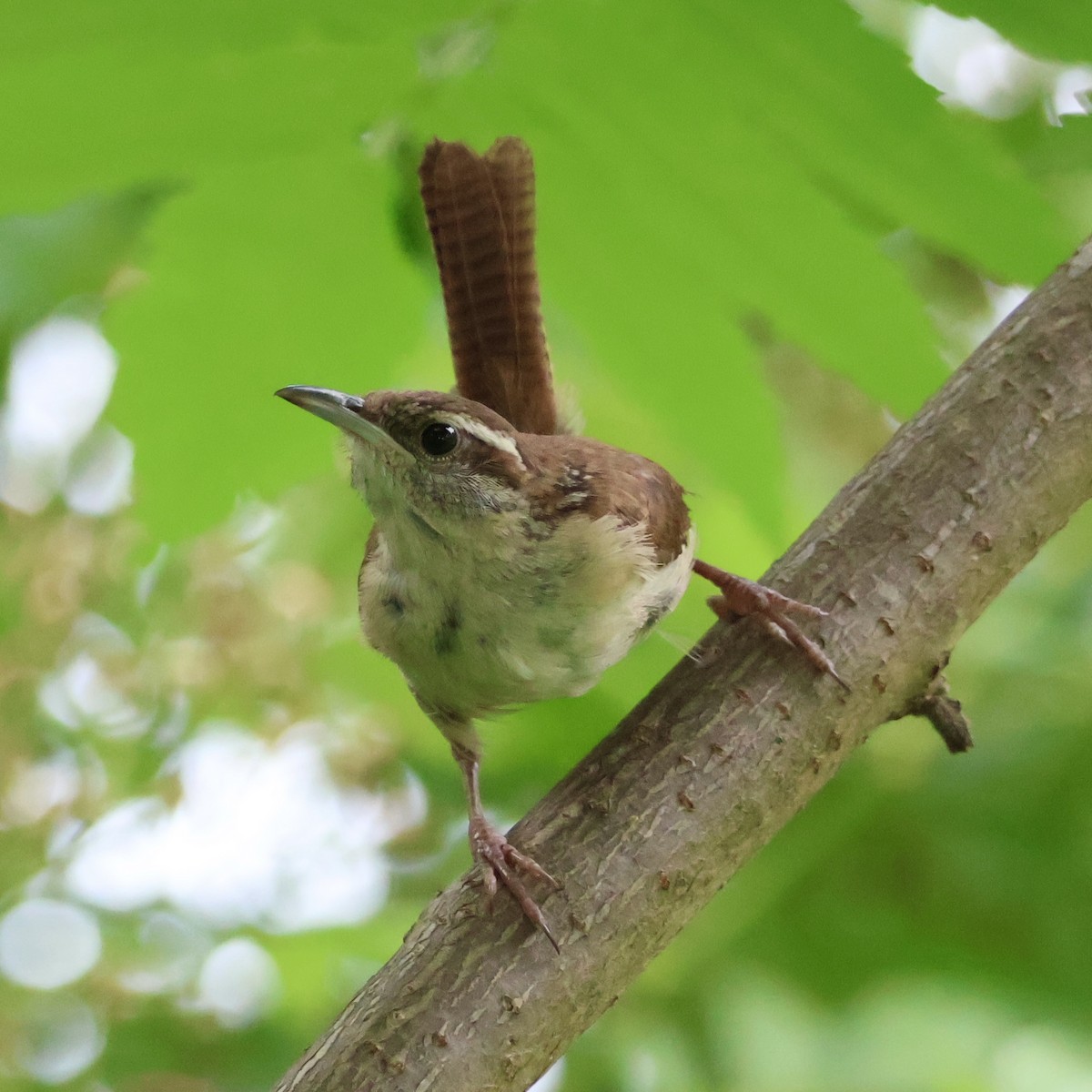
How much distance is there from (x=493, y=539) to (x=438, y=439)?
187mm

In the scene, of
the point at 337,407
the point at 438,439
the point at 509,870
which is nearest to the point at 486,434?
the point at 438,439

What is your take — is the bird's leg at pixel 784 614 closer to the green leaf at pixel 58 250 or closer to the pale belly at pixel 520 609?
the pale belly at pixel 520 609

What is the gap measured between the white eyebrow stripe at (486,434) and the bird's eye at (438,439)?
1 centimetres

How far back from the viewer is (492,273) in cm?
196

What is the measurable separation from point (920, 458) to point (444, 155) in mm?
831

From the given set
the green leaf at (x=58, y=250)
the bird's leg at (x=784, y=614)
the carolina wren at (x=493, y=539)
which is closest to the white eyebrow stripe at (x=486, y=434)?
the carolina wren at (x=493, y=539)

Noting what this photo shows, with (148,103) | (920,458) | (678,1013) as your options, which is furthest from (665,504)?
(678,1013)

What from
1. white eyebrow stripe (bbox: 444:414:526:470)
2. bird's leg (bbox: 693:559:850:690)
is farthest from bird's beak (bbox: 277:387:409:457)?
bird's leg (bbox: 693:559:850:690)

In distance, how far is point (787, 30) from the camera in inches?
52.1

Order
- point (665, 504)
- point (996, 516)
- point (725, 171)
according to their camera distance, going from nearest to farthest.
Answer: point (725, 171)
point (996, 516)
point (665, 504)

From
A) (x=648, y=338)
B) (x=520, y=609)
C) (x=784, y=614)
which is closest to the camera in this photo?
(x=648, y=338)

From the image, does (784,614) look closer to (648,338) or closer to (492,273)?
(648,338)

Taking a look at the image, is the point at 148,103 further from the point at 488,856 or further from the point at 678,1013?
the point at 678,1013

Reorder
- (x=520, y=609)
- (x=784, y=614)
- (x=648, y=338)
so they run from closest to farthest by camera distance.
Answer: (x=648, y=338) < (x=784, y=614) < (x=520, y=609)
